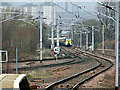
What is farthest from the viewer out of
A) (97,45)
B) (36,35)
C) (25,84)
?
(97,45)

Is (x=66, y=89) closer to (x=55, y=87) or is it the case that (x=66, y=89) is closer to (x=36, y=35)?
(x=55, y=87)

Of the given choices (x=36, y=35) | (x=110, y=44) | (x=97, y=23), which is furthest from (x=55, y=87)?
(x=97, y=23)

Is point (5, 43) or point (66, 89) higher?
point (5, 43)

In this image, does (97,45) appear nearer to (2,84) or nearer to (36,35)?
(36,35)

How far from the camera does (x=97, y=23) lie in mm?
57438

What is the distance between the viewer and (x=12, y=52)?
18.3 meters

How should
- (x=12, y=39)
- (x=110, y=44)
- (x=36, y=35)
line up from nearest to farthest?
1. (x=12, y=39)
2. (x=36, y=35)
3. (x=110, y=44)

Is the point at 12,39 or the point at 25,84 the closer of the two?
the point at 25,84

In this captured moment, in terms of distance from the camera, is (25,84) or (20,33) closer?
(25,84)

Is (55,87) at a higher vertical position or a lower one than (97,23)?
lower

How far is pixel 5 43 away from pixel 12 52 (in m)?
1.29

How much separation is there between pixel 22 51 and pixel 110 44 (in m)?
22.3

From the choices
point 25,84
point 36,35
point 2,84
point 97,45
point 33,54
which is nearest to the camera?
point 2,84

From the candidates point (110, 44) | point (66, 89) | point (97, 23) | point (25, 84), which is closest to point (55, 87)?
point (66, 89)
